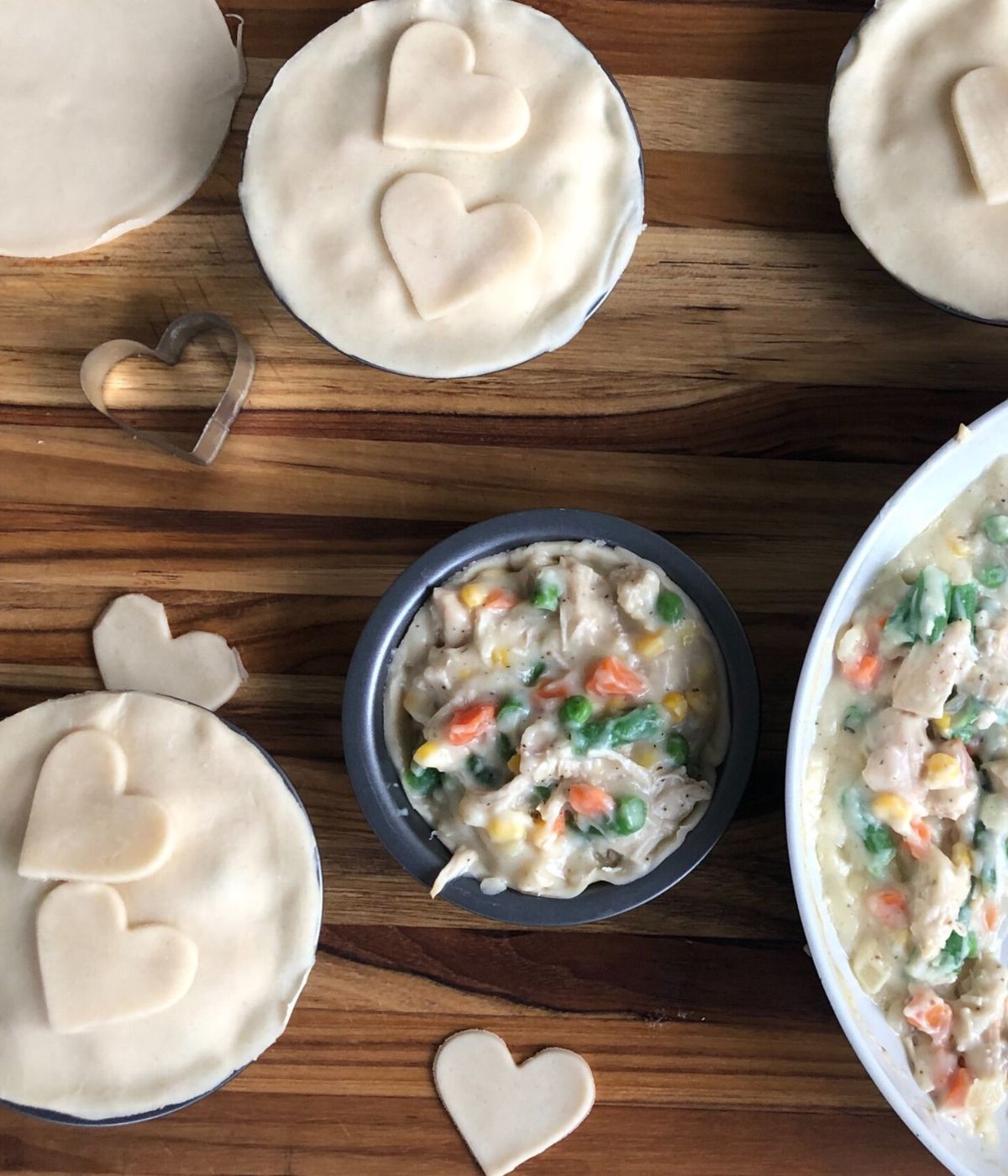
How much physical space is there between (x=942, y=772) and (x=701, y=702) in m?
0.47

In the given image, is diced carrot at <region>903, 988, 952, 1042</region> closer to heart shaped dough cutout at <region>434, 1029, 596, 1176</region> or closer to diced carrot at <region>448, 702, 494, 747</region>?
heart shaped dough cutout at <region>434, 1029, 596, 1176</region>

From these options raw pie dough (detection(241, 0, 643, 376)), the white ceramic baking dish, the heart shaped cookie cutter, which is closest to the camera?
the white ceramic baking dish

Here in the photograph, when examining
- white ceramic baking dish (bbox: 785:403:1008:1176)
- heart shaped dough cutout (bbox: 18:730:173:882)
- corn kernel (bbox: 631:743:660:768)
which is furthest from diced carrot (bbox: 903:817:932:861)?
heart shaped dough cutout (bbox: 18:730:173:882)

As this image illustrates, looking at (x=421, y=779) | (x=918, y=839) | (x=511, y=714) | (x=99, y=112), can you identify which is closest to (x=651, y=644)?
(x=511, y=714)

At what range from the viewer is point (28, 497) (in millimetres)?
2502

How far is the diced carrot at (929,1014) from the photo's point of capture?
216 cm

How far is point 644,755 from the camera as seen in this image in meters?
2.18

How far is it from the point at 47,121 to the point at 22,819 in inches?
59.6

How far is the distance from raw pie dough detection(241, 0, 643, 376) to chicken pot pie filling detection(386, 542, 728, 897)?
50 centimetres

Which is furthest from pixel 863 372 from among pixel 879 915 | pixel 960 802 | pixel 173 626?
pixel 173 626

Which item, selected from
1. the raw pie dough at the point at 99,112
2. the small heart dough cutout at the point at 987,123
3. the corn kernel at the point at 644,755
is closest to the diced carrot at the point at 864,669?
the corn kernel at the point at 644,755

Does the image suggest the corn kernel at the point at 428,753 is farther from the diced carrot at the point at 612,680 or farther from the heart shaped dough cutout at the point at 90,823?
the heart shaped dough cutout at the point at 90,823

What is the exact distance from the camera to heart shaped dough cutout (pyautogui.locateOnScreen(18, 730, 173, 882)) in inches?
84.2

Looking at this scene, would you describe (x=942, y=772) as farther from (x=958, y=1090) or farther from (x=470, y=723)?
(x=470, y=723)
